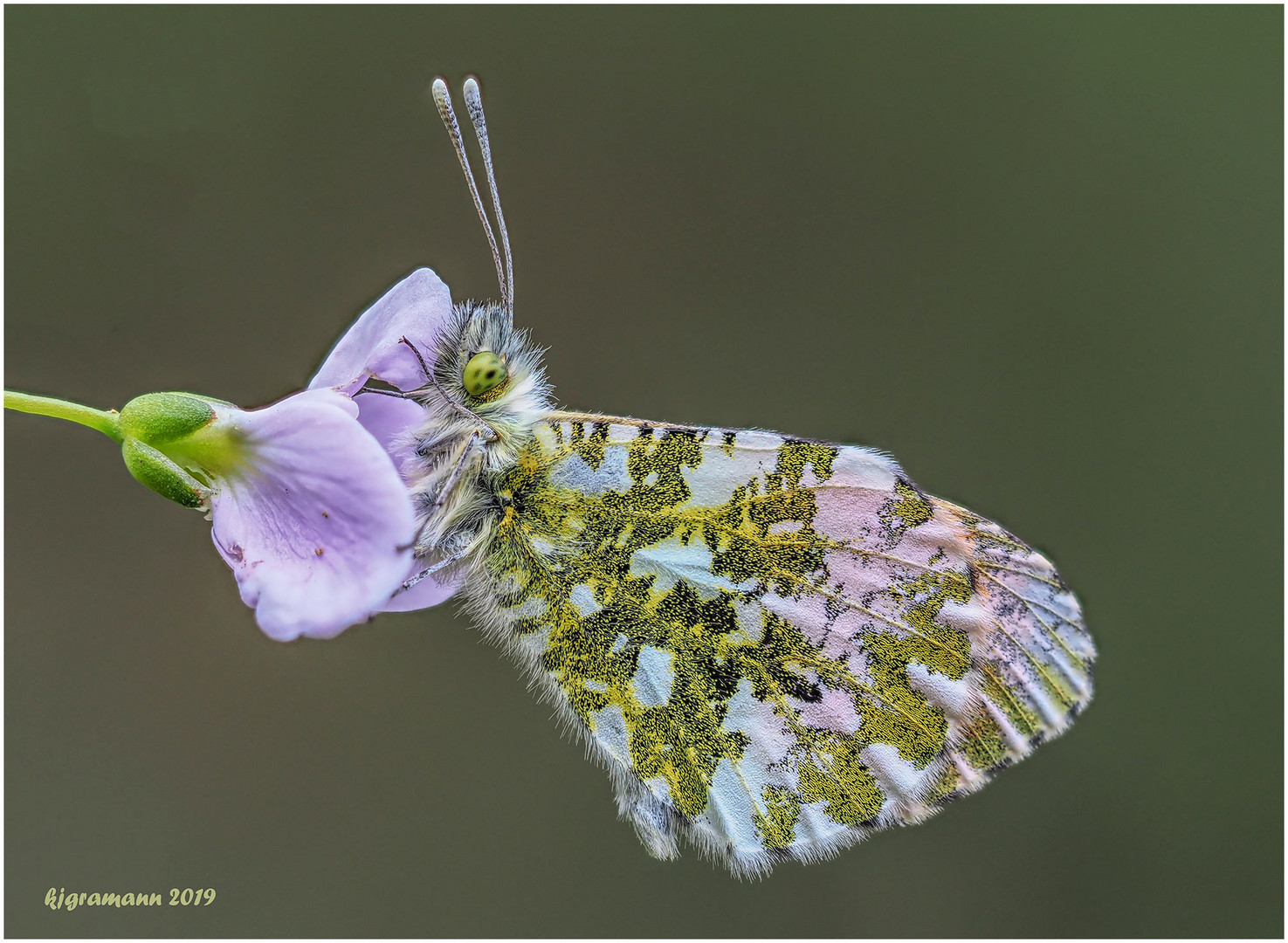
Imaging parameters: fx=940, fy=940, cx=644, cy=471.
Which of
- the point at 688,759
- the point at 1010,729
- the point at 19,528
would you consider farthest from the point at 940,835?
the point at 19,528

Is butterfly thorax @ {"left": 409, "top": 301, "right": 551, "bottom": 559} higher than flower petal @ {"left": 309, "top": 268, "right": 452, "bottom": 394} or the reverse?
the reverse

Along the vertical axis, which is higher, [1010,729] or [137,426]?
[137,426]

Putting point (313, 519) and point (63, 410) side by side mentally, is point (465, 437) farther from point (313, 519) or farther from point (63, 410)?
point (63, 410)

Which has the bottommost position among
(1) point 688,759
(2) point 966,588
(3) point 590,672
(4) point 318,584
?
(1) point 688,759

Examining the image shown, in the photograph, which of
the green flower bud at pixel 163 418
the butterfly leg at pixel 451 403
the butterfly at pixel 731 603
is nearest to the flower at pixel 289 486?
the green flower bud at pixel 163 418

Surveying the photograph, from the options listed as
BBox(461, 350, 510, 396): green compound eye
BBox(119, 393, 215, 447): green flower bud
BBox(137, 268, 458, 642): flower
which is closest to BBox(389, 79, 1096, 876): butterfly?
BBox(461, 350, 510, 396): green compound eye

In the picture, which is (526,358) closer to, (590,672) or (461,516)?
(461,516)

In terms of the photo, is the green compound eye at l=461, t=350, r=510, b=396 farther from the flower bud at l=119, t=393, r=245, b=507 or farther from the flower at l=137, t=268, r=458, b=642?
the flower bud at l=119, t=393, r=245, b=507
